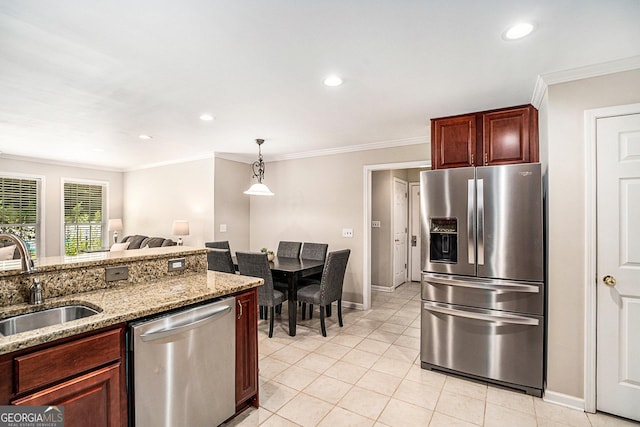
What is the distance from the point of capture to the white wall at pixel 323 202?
4617mm

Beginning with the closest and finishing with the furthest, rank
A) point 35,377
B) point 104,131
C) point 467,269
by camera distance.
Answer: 1. point 35,377
2. point 467,269
3. point 104,131

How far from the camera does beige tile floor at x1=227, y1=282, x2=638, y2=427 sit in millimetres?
2148

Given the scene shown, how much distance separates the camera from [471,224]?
8.64 ft

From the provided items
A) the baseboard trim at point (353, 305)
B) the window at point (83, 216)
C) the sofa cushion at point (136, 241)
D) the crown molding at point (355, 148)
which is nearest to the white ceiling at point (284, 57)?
the crown molding at point (355, 148)

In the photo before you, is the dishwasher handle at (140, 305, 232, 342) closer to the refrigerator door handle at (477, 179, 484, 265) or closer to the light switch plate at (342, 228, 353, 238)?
the refrigerator door handle at (477, 179, 484, 265)

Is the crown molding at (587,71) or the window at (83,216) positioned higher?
the crown molding at (587,71)

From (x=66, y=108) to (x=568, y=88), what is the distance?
174 inches

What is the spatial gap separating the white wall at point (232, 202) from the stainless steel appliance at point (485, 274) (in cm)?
358

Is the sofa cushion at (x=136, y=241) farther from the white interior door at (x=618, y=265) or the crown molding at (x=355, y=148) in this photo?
the white interior door at (x=618, y=265)

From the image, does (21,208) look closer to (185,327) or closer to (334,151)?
(334,151)

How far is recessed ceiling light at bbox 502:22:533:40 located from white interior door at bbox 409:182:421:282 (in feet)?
A: 15.3

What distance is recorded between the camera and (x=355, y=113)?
3154 mm

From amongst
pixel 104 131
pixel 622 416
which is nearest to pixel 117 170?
pixel 104 131

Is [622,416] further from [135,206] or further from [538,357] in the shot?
[135,206]
